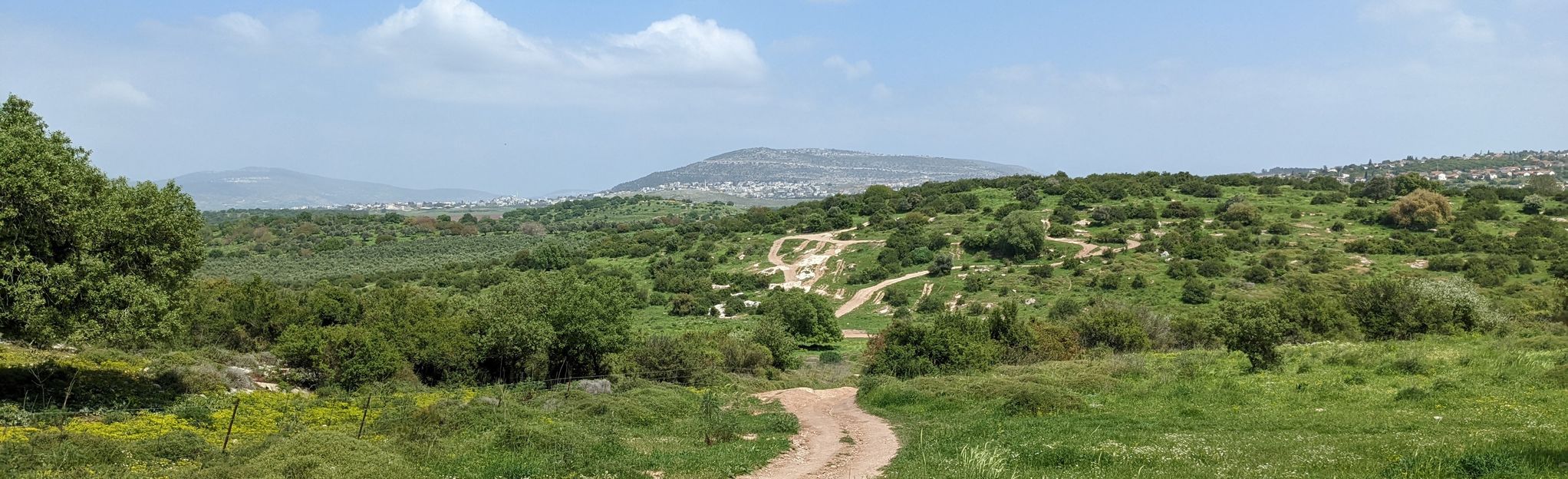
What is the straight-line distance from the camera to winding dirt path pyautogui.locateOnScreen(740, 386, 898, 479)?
16078mm

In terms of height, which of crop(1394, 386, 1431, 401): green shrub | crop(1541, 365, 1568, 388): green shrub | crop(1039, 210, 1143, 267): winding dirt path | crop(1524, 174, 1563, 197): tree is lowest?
crop(1039, 210, 1143, 267): winding dirt path

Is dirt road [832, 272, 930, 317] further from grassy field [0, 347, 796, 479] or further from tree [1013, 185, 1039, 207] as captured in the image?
grassy field [0, 347, 796, 479]

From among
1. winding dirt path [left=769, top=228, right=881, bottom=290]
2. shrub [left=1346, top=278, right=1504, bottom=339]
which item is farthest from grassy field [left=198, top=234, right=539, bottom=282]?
shrub [left=1346, top=278, right=1504, bottom=339]

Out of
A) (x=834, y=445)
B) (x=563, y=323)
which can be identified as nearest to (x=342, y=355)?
(x=563, y=323)

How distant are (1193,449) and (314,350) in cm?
3140

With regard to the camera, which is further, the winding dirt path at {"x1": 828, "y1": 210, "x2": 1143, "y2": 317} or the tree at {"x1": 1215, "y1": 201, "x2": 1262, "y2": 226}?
the tree at {"x1": 1215, "y1": 201, "x2": 1262, "y2": 226}

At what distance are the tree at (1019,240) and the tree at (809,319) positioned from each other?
92.6ft

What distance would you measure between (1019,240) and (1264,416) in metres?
62.5

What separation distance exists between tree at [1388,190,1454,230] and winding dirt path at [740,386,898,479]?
75923 millimetres

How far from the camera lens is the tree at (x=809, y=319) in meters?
58.4

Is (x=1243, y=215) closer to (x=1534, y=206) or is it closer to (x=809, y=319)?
(x=1534, y=206)

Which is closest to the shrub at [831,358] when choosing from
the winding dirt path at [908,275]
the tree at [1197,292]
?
the winding dirt path at [908,275]

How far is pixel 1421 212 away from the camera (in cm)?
7731

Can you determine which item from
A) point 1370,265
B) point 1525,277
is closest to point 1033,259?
point 1370,265
